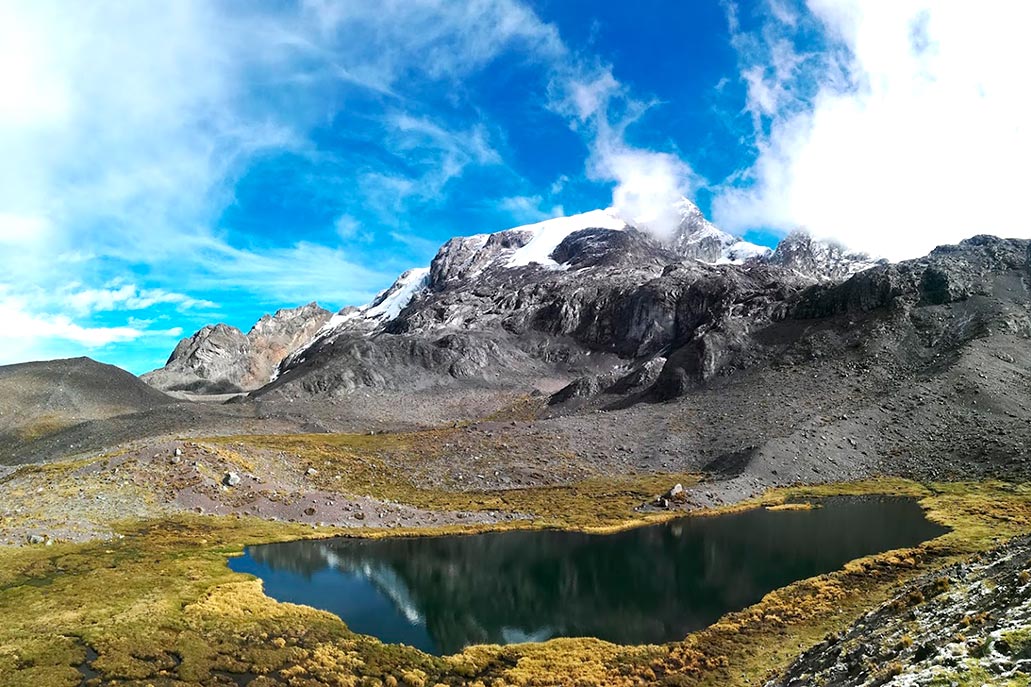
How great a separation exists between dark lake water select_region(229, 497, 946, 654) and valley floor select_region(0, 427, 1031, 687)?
2.68 meters

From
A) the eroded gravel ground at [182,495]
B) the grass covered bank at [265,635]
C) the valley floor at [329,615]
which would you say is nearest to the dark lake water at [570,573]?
the grass covered bank at [265,635]

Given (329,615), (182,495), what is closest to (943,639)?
(329,615)

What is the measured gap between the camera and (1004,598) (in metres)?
21.9

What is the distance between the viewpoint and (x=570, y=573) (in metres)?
51.1

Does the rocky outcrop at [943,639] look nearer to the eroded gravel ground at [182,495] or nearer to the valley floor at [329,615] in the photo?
the valley floor at [329,615]

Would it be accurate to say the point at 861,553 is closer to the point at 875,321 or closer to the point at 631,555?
the point at 631,555

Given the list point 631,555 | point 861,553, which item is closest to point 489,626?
point 631,555

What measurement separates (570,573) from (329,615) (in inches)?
768

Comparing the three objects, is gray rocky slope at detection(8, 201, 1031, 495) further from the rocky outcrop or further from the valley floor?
the rocky outcrop

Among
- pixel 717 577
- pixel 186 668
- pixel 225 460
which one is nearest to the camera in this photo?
pixel 186 668

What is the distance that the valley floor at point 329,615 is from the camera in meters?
27.0

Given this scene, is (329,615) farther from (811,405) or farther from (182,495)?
(811,405)

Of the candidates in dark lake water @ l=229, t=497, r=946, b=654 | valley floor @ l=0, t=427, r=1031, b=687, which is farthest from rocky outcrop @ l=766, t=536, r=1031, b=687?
dark lake water @ l=229, t=497, r=946, b=654

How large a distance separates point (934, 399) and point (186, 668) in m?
106
